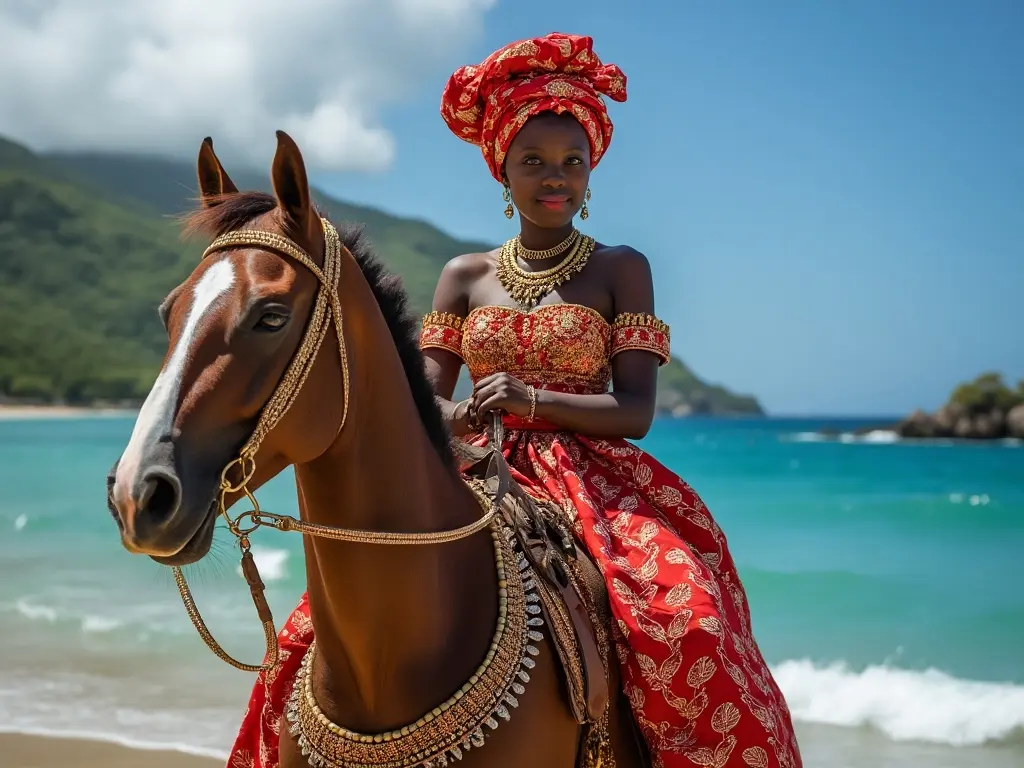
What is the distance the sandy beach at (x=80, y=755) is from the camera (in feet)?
17.7

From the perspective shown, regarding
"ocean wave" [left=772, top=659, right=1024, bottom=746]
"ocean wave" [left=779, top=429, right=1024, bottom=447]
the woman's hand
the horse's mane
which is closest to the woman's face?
the woman's hand

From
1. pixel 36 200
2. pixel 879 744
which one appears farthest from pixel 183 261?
pixel 879 744

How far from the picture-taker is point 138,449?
1581 mm

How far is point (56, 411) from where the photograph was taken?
67.4m

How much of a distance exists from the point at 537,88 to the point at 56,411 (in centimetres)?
7150

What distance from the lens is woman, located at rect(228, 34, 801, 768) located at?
8.13 feet

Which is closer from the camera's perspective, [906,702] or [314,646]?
[314,646]

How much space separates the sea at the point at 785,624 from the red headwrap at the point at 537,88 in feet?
5.18

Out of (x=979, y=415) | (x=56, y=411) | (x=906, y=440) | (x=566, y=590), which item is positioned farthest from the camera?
(x=56, y=411)

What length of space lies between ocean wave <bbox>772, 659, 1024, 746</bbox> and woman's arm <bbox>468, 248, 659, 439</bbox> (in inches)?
194

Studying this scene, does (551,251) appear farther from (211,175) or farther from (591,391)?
(211,175)

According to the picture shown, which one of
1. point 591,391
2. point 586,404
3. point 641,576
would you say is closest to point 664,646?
point 641,576

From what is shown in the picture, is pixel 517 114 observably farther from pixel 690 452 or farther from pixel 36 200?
pixel 36 200

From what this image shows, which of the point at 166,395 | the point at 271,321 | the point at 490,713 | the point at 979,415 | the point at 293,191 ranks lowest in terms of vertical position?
the point at 490,713
